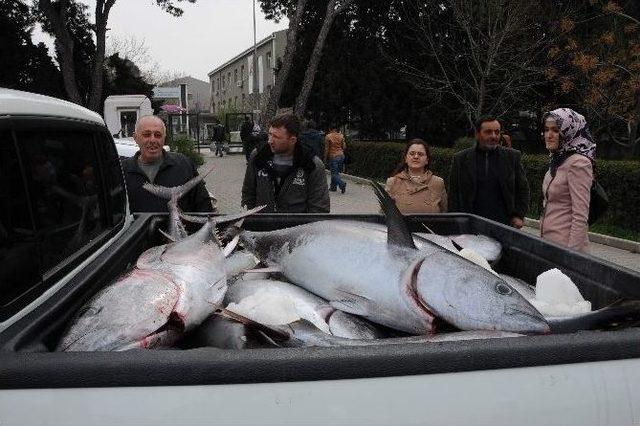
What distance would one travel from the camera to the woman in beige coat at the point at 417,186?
5.02 meters

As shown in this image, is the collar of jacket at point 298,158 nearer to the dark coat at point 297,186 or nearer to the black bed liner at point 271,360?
the dark coat at point 297,186

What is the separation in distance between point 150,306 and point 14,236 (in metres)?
0.43

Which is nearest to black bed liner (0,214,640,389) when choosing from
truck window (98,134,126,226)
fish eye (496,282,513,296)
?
fish eye (496,282,513,296)

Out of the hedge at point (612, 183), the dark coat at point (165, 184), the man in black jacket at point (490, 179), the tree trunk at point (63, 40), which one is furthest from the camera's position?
the tree trunk at point (63, 40)

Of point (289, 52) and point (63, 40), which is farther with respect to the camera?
point (289, 52)

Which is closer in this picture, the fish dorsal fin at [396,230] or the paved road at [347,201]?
the fish dorsal fin at [396,230]

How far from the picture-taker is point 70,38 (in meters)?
22.5

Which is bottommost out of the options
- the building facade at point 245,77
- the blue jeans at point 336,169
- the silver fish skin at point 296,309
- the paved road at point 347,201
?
the paved road at point 347,201

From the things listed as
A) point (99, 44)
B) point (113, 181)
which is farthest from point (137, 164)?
point (99, 44)

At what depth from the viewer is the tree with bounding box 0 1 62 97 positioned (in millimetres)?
24141

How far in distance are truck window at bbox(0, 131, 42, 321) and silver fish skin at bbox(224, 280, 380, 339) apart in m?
0.62

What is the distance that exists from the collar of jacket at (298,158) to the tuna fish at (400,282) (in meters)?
2.32

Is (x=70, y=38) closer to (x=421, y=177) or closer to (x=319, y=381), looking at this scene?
(x=421, y=177)

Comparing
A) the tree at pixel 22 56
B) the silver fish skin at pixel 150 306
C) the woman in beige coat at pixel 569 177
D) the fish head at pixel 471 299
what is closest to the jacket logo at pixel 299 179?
the woman in beige coat at pixel 569 177
